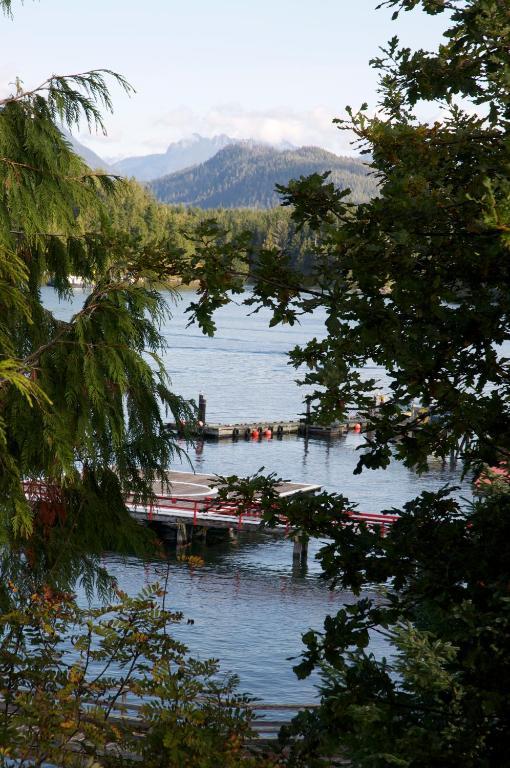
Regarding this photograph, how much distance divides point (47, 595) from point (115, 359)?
1.95 meters

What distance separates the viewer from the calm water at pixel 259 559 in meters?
25.6

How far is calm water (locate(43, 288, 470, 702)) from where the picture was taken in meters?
25.6

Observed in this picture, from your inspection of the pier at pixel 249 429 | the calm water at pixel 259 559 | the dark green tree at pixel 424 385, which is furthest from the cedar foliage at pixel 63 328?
the pier at pixel 249 429

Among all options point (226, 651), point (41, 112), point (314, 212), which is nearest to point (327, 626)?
point (314, 212)

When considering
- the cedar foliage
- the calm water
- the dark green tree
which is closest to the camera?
the dark green tree

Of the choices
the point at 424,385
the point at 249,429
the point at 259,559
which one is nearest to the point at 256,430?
the point at 249,429

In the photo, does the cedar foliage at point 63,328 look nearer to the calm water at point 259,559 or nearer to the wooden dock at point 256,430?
the calm water at point 259,559

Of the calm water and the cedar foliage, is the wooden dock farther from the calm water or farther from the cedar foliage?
the cedar foliage

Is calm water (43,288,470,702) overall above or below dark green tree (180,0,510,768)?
below

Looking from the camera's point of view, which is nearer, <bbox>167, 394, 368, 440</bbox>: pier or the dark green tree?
the dark green tree

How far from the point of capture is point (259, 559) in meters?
35.7

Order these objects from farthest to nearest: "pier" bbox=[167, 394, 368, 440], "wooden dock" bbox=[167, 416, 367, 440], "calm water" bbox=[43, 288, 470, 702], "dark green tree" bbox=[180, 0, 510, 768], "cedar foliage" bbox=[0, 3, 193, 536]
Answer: "wooden dock" bbox=[167, 416, 367, 440] → "pier" bbox=[167, 394, 368, 440] → "calm water" bbox=[43, 288, 470, 702] → "cedar foliage" bbox=[0, 3, 193, 536] → "dark green tree" bbox=[180, 0, 510, 768]

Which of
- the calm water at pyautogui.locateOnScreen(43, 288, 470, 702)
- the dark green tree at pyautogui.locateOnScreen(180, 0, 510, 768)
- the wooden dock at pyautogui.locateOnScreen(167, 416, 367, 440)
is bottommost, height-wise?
the calm water at pyautogui.locateOnScreen(43, 288, 470, 702)

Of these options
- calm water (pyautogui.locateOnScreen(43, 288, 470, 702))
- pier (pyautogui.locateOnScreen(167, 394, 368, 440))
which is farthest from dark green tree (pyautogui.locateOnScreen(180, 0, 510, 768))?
pier (pyautogui.locateOnScreen(167, 394, 368, 440))
